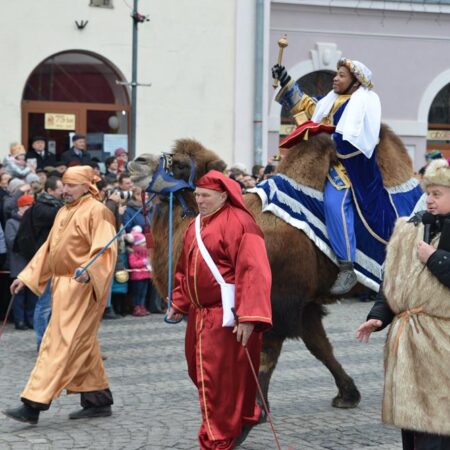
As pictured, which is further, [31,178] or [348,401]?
[31,178]

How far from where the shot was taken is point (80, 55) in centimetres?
1962

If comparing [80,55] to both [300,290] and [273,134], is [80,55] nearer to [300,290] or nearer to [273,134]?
[273,134]

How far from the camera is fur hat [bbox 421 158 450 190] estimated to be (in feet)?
18.2

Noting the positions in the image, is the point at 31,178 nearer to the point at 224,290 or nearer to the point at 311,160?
the point at 311,160

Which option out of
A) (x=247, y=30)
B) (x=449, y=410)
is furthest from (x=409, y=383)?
(x=247, y=30)

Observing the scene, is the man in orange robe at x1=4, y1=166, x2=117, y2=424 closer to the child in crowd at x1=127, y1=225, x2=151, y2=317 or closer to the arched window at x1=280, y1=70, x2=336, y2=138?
the child in crowd at x1=127, y1=225, x2=151, y2=317

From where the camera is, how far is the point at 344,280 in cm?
812

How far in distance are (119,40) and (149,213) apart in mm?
11388

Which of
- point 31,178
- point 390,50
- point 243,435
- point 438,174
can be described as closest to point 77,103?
point 31,178

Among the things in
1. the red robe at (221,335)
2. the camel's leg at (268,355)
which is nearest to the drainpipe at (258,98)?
the camel's leg at (268,355)

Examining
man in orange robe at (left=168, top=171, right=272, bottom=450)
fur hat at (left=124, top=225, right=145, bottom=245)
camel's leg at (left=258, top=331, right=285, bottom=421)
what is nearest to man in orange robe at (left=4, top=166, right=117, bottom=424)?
camel's leg at (left=258, top=331, right=285, bottom=421)

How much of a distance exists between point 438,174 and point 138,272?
8.53 metres

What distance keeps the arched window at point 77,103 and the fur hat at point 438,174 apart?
556 inches

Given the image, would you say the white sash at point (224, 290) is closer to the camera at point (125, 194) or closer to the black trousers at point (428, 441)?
the black trousers at point (428, 441)
